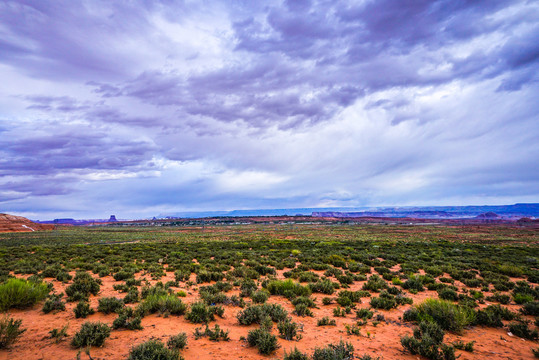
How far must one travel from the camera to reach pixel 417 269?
16.5 m

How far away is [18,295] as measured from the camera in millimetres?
8211

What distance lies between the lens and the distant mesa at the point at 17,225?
8238cm

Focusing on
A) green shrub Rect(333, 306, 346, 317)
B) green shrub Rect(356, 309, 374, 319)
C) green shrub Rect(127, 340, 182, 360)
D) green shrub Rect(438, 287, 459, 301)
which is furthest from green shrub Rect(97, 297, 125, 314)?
green shrub Rect(438, 287, 459, 301)

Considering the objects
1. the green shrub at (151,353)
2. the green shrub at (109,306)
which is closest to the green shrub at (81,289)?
the green shrub at (109,306)

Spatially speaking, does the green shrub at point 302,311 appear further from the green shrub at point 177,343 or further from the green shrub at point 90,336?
the green shrub at point 90,336

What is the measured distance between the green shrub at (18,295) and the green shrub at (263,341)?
8.05 m

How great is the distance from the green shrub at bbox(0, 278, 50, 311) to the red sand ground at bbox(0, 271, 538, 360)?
0.27 metres

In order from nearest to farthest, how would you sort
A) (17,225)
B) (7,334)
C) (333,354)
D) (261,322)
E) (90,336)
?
(333,354) → (7,334) → (90,336) → (261,322) → (17,225)

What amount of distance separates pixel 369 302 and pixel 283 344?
5.45 metres

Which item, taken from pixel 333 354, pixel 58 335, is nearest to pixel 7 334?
pixel 58 335

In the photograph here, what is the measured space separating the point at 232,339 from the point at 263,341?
1.16m

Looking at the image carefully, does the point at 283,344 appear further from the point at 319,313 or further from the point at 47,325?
the point at 47,325

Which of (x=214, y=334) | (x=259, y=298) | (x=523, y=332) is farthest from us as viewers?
(x=259, y=298)

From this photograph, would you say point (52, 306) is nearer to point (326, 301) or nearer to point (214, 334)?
point (214, 334)
